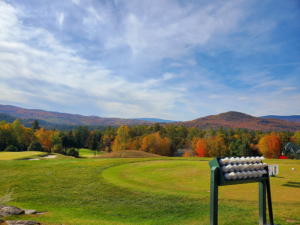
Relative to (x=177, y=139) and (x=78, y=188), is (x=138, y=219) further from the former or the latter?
(x=177, y=139)

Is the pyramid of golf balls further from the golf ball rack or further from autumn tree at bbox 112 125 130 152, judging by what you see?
autumn tree at bbox 112 125 130 152

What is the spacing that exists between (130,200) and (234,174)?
550 centimetres

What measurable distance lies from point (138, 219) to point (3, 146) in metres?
67.2

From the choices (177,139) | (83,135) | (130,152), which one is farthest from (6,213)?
(83,135)

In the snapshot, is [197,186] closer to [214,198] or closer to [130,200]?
[130,200]

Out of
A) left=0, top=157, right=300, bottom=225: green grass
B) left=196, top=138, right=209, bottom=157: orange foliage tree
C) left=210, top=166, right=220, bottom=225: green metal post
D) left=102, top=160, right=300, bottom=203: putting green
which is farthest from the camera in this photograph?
left=196, top=138, right=209, bottom=157: orange foliage tree

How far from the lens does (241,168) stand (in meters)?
4.75

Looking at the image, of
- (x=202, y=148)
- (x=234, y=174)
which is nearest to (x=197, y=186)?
(x=234, y=174)

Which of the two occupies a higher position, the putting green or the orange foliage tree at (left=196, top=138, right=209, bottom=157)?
the putting green

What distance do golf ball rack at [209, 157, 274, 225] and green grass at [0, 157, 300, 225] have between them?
1.63 meters

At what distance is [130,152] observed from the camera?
2712cm

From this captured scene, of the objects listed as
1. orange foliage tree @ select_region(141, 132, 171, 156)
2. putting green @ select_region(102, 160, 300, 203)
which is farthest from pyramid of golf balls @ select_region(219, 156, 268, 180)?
orange foliage tree @ select_region(141, 132, 171, 156)

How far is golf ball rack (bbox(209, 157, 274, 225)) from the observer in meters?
4.44

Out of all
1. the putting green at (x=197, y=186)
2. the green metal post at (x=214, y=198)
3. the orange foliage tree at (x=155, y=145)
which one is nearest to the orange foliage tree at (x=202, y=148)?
the orange foliage tree at (x=155, y=145)
